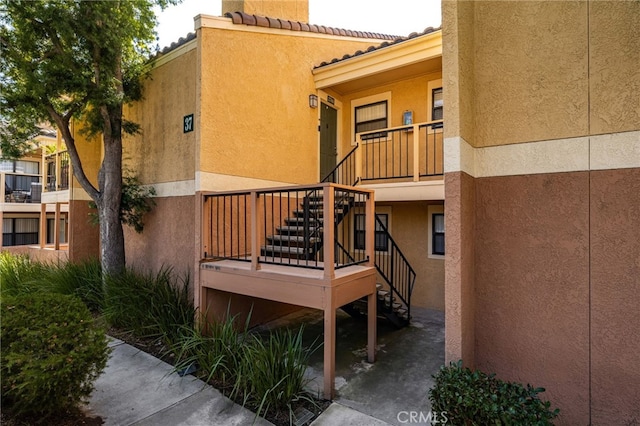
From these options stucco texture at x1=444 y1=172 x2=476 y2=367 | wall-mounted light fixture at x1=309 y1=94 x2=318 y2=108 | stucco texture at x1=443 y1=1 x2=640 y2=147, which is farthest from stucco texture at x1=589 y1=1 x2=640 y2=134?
wall-mounted light fixture at x1=309 y1=94 x2=318 y2=108

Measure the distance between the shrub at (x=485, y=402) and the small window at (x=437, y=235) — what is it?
186 inches

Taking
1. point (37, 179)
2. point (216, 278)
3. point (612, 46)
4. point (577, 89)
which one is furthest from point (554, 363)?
point (37, 179)

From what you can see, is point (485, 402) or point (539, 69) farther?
point (539, 69)

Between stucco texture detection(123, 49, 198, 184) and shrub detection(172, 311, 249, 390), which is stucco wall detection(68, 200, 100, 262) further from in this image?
shrub detection(172, 311, 249, 390)

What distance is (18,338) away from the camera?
3023 mm

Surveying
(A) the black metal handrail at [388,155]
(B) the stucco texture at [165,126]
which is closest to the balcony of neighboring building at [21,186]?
(B) the stucco texture at [165,126]

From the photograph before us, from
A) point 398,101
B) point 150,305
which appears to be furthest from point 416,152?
A: point 150,305

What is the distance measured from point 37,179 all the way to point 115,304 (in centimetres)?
1637

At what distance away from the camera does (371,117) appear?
837 cm

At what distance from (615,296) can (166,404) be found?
15.9 feet

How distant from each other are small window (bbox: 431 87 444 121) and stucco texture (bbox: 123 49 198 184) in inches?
206

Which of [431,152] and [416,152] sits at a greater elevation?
[431,152]

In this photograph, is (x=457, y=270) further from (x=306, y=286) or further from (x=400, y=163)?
(x=400, y=163)

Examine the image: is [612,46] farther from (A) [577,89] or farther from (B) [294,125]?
(B) [294,125]
